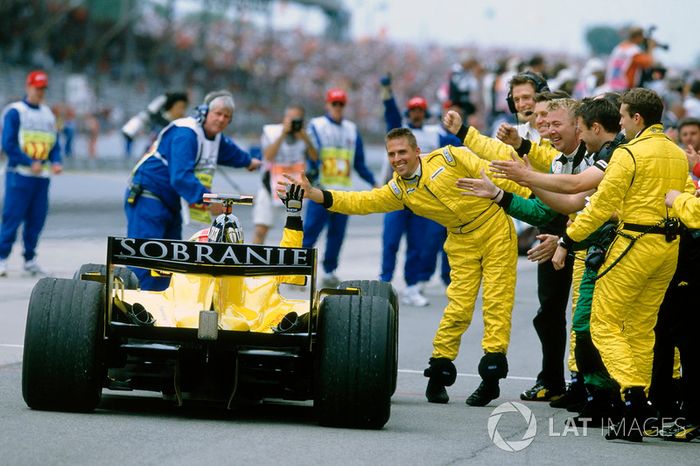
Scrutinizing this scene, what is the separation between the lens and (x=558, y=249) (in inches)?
307

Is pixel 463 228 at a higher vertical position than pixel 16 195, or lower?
higher

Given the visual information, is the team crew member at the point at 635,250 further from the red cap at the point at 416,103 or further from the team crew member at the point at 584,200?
the red cap at the point at 416,103

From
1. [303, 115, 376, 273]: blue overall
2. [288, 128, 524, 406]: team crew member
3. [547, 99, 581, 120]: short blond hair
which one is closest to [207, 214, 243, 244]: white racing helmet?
[288, 128, 524, 406]: team crew member

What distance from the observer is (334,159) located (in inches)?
614

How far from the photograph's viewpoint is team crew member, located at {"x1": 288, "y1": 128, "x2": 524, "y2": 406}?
8758mm

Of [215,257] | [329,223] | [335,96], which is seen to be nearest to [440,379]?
[215,257]

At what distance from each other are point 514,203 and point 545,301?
123 cm

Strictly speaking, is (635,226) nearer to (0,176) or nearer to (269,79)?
(0,176)

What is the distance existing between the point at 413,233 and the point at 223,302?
286 inches

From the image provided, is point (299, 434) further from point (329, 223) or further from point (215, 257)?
point (329, 223)

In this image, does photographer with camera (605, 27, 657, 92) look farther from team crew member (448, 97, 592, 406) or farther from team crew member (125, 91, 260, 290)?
team crew member (448, 97, 592, 406)

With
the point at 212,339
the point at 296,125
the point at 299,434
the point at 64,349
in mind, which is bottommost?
the point at 299,434

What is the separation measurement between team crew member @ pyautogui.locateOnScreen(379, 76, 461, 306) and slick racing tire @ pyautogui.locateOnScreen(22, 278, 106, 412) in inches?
281

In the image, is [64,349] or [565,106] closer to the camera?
[64,349]
